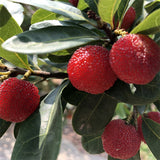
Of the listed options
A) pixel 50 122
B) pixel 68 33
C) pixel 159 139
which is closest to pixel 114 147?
pixel 159 139

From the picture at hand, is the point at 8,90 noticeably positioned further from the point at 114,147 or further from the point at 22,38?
the point at 114,147

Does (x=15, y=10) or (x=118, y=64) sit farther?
(x=15, y=10)

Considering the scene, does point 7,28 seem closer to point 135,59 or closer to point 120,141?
point 135,59

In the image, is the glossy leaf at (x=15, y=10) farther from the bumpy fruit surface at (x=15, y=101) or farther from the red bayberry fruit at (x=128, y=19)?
the red bayberry fruit at (x=128, y=19)

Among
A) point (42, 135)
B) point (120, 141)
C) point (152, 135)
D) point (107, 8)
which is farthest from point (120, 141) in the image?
point (107, 8)

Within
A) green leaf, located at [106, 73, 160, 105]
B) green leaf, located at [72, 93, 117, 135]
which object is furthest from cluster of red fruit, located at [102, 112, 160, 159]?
green leaf, located at [106, 73, 160, 105]

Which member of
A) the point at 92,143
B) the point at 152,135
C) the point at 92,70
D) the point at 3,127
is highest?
the point at 92,70
